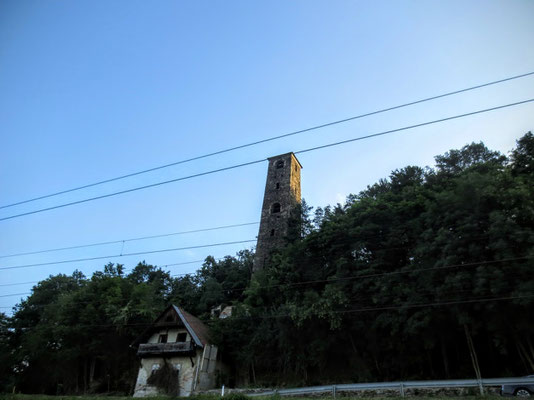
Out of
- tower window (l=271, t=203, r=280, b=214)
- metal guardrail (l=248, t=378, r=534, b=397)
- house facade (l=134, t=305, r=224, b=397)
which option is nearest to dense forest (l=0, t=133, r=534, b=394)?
house facade (l=134, t=305, r=224, b=397)

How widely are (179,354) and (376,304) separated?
14215mm

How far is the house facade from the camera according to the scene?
22.7m

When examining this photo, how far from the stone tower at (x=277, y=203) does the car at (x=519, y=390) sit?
22.0 meters

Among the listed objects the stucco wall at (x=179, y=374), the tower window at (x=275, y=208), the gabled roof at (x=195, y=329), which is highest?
the tower window at (x=275, y=208)

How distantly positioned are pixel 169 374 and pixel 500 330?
2000cm

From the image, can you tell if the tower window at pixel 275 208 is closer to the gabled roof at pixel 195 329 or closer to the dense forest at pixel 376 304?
the dense forest at pixel 376 304

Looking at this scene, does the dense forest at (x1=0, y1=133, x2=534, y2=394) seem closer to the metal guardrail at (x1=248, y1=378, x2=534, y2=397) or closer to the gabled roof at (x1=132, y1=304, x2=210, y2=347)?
the gabled roof at (x1=132, y1=304, x2=210, y2=347)

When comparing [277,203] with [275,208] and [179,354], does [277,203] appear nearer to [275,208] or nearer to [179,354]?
[275,208]

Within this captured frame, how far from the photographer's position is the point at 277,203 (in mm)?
39000

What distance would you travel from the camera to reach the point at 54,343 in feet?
96.5

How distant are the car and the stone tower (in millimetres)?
22038

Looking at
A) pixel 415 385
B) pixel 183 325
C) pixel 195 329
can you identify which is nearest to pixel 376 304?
pixel 415 385

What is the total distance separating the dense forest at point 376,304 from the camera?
1545 cm

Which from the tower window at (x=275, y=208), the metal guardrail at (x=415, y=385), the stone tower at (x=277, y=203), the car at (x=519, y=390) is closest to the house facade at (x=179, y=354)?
the metal guardrail at (x=415, y=385)
